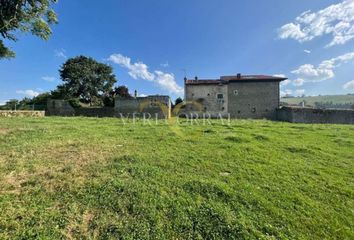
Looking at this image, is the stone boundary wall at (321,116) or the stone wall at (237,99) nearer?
the stone boundary wall at (321,116)

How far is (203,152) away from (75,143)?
12.5 feet

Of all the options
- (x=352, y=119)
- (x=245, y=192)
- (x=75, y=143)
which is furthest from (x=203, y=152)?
(x=352, y=119)

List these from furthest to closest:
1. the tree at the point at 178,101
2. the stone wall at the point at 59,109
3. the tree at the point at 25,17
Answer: the tree at the point at 178,101 → the stone wall at the point at 59,109 → the tree at the point at 25,17

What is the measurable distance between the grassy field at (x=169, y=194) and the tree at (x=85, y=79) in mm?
33923

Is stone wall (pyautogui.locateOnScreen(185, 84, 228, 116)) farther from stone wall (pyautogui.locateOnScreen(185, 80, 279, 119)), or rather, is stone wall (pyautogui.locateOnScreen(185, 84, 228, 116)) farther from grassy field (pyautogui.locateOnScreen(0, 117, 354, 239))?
grassy field (pyautogui.locateOnScreen(0, 117, 354, 239))

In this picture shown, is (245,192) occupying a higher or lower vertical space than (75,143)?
lower

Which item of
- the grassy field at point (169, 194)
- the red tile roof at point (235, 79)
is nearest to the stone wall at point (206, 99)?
the red tile roof at point (235, 79)

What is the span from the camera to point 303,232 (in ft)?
9.53

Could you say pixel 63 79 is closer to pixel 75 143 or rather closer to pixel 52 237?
pixel 75 143

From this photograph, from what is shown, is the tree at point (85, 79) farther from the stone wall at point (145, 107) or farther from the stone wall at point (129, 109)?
the stone wall at point (145, 107)

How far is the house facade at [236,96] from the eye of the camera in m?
28.4

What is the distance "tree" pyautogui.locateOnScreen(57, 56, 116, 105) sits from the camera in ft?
119

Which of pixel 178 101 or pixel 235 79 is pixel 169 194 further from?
pixel 178 101

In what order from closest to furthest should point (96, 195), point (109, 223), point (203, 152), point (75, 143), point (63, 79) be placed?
point (109, 223) < point (96, 195) < point (203, 152) < point (75, 143) < point (63, 79)
